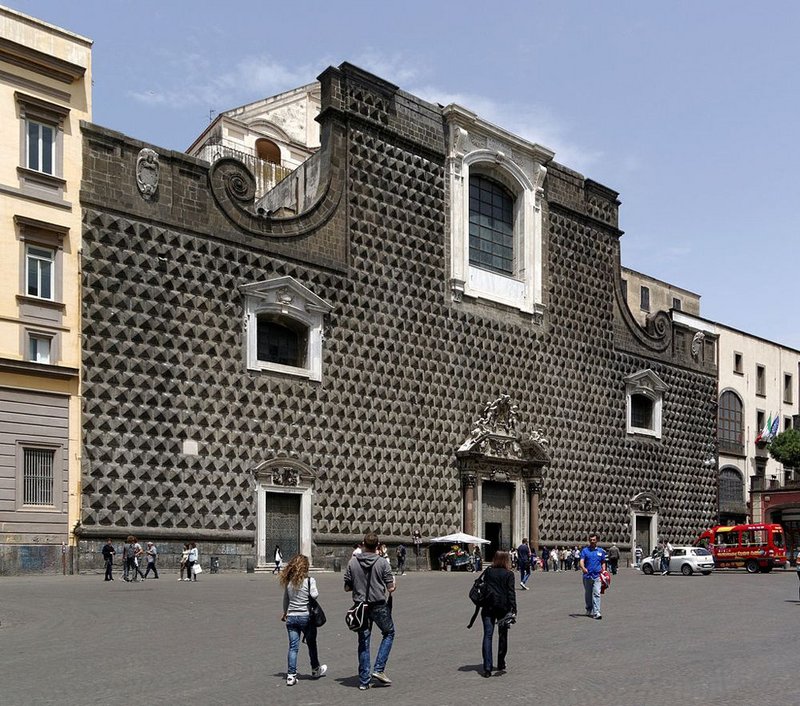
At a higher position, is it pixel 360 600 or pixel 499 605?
pixel 360 600

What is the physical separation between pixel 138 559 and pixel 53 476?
3.18 metres

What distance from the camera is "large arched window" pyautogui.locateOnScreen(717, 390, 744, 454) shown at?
182 feet

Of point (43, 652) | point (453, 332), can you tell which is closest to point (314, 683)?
point (43, 652)

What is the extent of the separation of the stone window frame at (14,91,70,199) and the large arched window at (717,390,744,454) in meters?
38.5

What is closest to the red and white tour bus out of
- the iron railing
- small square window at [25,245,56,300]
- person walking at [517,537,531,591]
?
person walking at [517,537,531,591]

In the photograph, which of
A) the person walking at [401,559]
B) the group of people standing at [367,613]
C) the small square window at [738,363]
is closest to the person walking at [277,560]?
the person walking at [401,559]

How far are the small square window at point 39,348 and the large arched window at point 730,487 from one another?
3845 cm

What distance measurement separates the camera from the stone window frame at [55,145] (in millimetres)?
27469

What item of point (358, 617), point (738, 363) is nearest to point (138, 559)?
point (358, 617)

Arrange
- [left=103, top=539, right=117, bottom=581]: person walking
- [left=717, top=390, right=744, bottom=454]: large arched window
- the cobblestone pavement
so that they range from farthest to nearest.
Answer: [left=717, top=390, right=744, bottom=454]: large arched window, [left=103, top=539, right=117, bottom=581]: person walking, the cobblestone pavement

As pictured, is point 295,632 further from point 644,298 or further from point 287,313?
point 644,298

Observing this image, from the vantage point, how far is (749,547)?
1666 inches

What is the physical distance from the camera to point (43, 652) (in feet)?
43.1

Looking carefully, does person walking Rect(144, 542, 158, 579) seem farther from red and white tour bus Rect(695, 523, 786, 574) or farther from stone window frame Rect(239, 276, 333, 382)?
red and white tour bus Rect(695, 523, 786, 574)
